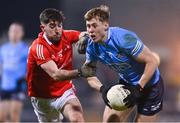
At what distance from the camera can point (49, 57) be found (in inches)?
319

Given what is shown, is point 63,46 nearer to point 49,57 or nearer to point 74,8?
point 49,57

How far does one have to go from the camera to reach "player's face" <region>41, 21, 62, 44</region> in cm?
803

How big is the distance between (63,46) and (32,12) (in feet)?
29.9

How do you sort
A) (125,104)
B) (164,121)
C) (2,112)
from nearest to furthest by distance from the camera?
(125,104) → (2,112) → (164,121)

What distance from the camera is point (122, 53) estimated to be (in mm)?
7609

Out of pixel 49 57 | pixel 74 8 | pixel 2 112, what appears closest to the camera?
pixel 49 57

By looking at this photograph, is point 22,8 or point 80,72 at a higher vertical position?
point 80,72

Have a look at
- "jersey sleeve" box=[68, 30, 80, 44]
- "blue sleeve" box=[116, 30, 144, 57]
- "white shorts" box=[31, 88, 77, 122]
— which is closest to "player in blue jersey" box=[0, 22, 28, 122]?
"white shorts" box=[31, 88, 77, 122]

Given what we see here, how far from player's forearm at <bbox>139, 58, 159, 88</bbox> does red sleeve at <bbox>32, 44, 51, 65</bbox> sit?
1.16 meters

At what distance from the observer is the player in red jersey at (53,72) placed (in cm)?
799

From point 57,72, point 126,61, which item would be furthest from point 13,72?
point 126,61

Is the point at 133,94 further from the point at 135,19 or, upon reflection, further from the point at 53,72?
the point at 135,19

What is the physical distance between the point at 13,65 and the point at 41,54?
4083 millimetres

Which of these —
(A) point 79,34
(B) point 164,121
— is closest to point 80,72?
(A) point 79,34
